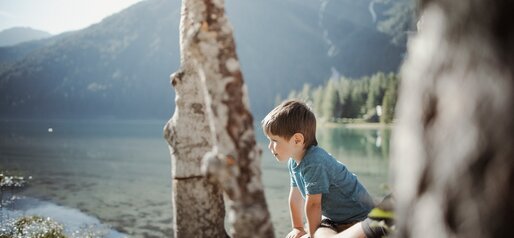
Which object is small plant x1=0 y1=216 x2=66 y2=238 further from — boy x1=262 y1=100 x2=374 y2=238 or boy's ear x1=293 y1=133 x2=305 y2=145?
boy's ear x1=293 y1=133 x2=305 y2=145

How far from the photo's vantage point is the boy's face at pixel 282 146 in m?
4.23

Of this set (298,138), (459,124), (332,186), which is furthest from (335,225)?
(459,124)

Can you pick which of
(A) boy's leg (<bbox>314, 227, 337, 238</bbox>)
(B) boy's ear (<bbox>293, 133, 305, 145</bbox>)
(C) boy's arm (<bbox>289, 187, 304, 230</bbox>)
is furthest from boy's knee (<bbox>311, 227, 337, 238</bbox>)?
(B) boy's ear (<bbox>293, 133, 305, 145</bbox>)

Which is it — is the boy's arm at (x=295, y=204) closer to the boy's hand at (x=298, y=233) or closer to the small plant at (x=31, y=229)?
the boy's hand at (x=298, y=233)

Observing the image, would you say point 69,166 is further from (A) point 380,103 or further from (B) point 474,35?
(A) point 380,103

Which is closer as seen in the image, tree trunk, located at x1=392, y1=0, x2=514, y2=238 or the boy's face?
tree trunk, located at x1=392, y1=0, x2=514, y2=238

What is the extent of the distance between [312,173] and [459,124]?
10.5 feet

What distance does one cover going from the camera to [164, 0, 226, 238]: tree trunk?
10.2 feet

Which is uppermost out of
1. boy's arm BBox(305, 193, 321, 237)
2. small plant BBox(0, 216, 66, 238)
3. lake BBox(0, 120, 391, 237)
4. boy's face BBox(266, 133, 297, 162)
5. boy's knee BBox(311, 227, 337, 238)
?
boy's face BBox(266, 133, 297, 162)

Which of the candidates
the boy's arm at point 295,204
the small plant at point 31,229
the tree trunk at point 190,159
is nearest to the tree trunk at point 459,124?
the tree trunk at point 190,159

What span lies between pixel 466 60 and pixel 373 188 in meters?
31.7

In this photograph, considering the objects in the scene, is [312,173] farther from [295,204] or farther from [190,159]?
[190,159]

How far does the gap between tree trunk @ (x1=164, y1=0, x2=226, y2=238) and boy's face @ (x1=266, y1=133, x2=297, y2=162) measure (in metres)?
1.15

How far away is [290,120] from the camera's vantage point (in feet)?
13.7
